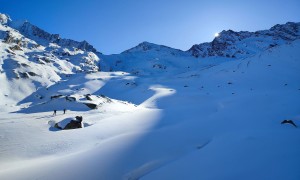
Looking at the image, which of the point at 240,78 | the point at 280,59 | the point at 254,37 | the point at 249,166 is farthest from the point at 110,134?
the point at 254,37

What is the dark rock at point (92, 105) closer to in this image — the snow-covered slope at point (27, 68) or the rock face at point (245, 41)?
the snow-covered slope at point (27, 68)

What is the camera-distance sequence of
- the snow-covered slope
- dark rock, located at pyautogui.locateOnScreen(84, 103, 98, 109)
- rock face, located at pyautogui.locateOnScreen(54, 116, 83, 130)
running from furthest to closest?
1. the snow-covered slope
2. dark rock, located at pyautogui.locateOnScreen(84, 103, 98, 109)
3. rock face, located at pyautogui.locateOnScreen(54, 116, 83, 130)

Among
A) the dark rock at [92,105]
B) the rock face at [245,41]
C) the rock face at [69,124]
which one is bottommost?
the dark rock at [92,105]

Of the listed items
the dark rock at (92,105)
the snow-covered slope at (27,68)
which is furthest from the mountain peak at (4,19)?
the dark rock at (92,105)

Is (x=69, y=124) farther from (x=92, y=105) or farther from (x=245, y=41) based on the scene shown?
(x=245, y=41)

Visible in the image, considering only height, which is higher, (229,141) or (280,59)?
(280,59)

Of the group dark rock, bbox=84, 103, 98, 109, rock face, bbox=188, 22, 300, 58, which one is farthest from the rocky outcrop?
dark rock, bbox=84, 103, 98, 109

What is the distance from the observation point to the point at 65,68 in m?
100

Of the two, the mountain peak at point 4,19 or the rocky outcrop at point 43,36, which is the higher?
the mountain peak at point 4,19

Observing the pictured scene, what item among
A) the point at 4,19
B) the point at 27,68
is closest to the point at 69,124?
the point at 27,68

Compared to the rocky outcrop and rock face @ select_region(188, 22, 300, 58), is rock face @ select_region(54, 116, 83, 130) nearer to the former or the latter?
rock face @ select_region(188, 22, 300, 58)

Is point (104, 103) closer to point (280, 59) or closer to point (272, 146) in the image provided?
point (272, 146)

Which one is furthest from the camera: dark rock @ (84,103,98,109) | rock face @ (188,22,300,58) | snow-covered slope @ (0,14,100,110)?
rock face @ (188,22,300,58)

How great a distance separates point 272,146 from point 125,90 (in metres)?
52.0
